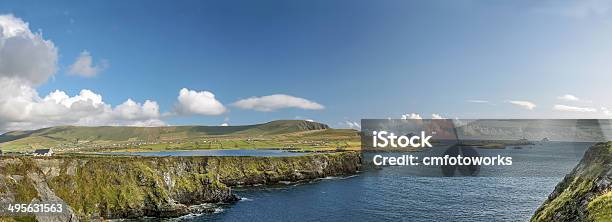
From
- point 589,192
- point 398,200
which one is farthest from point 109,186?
point 589,192

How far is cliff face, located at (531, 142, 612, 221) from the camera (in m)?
39.9

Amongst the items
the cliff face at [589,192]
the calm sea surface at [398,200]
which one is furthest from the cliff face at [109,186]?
the cliff face at [589,192]

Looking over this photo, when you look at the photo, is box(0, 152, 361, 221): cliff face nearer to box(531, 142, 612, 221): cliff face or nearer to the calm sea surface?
the calm sea surface

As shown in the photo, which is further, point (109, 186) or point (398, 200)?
point (398, 200)

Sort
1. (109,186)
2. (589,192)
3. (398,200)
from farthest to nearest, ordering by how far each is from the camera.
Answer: (398,200) → (109,186) → (589,192)

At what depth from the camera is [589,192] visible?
46.4 m

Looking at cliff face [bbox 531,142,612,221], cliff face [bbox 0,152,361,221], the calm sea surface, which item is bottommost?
the calm sea surface

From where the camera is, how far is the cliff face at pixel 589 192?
39.9m

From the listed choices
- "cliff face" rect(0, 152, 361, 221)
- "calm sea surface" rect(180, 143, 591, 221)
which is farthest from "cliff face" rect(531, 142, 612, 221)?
"cliff face" rect(0, 152, 361, 221)

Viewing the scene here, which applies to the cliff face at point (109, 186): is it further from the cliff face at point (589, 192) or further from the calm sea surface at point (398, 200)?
the cliff face at point (589, 192)

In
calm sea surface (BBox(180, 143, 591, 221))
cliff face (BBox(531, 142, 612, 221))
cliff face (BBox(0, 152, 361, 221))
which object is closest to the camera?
cliff face (BBox(531, 142, 612, 221))

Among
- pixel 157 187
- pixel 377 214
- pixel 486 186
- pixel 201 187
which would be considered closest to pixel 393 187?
pixel 486 186

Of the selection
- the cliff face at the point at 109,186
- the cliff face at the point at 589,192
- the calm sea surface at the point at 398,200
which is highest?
the cliff face at the point at 589,192

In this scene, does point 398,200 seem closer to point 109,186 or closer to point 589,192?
point 589,192
